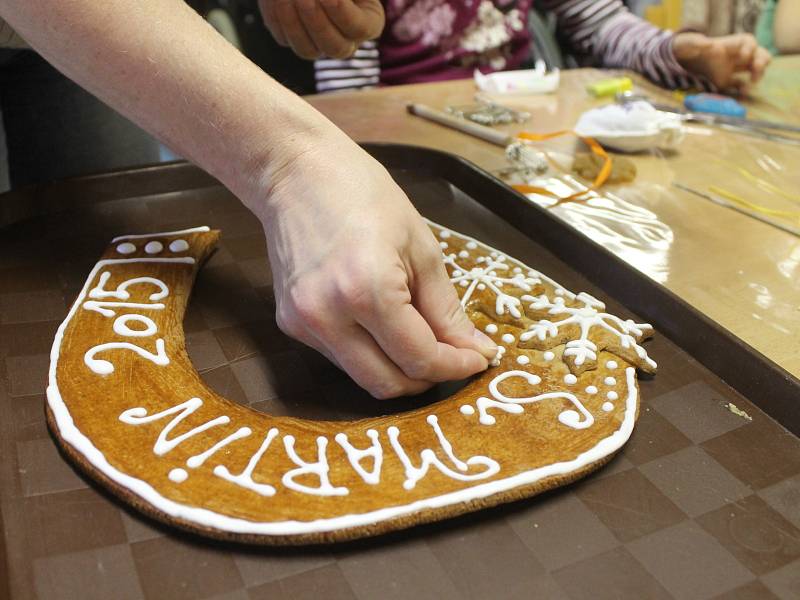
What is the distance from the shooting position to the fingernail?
807mm

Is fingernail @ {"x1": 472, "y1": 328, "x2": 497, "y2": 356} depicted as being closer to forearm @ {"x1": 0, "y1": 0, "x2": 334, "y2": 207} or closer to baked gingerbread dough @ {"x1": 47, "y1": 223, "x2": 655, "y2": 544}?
baked gingerbread dough @ {"x1": 47, "y1": 223, "x2": 655, "y2": 544}

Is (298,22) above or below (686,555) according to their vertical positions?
above

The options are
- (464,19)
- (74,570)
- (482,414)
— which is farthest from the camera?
(464,19)

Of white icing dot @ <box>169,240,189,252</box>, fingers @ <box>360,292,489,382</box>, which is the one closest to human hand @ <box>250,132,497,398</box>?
fingers @ <box>360,292,489,382</box>

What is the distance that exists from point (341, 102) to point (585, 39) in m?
0.92

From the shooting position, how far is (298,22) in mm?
1341

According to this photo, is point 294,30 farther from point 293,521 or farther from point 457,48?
point 293,521

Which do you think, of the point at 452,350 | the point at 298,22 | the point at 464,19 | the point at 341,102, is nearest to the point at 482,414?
the point at 452,350

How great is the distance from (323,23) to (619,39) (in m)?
1.07

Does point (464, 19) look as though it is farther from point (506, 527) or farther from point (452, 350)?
point (506, 527)

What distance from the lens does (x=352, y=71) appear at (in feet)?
6.37

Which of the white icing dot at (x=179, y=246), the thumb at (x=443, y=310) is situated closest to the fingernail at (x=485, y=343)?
the thumb at (x=443, y=310)

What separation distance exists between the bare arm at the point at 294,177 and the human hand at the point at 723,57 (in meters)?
1.34

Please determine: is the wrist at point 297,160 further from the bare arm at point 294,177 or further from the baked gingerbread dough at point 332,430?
the baked gingerbread dough at point 332,430
